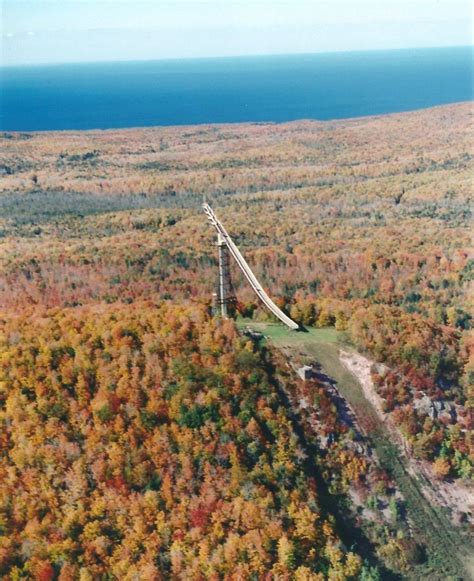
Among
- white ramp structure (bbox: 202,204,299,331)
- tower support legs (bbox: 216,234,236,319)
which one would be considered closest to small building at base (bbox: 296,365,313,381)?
white ramp structure (bbox: 202,204,299,331)

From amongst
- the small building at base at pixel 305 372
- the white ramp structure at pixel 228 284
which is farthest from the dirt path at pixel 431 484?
the white ramp structure at pixel 228 284

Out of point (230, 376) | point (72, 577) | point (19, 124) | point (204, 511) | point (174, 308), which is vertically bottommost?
point (72, 577)

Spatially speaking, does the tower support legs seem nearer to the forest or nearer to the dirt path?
the forest

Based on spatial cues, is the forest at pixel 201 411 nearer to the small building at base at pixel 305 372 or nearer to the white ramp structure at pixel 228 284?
the small building at base at pixel 305 372

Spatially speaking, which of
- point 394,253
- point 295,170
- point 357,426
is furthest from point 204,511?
point 295,170

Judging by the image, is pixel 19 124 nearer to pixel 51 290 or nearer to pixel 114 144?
pixel 114 144

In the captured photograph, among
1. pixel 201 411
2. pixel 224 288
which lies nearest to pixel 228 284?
pixel 224 288

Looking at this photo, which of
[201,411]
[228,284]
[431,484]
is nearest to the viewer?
[201,411]

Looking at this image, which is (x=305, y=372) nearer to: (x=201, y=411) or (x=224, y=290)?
(x=201, y=411)
